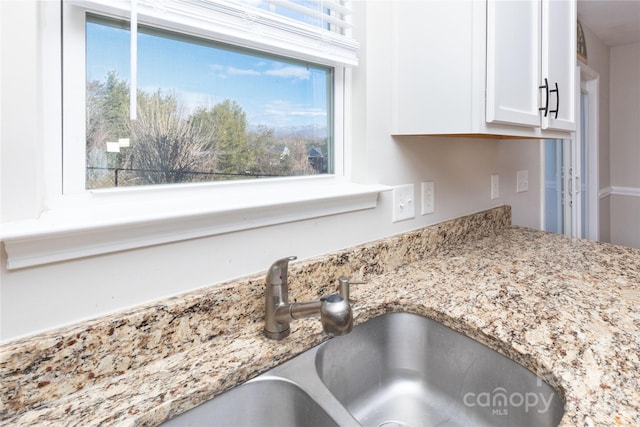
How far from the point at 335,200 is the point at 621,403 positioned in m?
0.69

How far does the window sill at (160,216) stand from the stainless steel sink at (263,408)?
0.31 meters

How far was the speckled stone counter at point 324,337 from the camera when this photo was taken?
55 centimetres

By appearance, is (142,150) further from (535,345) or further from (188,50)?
(535,345)

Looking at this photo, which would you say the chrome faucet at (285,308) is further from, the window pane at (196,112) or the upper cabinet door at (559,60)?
the upper cabinet door at (559,60)

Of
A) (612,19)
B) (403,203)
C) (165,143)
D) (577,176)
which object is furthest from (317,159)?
(612,19)

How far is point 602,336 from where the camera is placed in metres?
0.73

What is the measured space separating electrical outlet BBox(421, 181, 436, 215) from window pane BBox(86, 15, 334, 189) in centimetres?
41

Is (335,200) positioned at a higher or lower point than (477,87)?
lower

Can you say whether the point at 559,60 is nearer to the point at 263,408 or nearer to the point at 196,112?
the point at 196,112

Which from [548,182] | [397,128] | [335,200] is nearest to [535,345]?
[335,200]

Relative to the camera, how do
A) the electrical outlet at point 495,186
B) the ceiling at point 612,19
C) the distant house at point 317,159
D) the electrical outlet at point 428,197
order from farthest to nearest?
1. the ceiling at point 612,19
2. the electrical outlet at point 495,186
3. the electrical outlet at point 428,197
4. the distant house at point 317,159

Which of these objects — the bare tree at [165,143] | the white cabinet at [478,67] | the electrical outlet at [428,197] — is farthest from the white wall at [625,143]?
the bare tree at [165,143]

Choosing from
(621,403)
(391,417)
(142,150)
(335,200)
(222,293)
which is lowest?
(391,417)

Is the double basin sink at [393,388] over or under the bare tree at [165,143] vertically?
under
